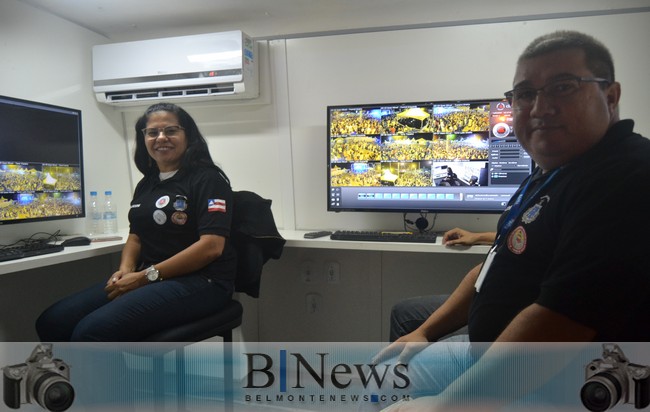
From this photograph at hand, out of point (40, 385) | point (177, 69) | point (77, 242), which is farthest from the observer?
point (177, 69)

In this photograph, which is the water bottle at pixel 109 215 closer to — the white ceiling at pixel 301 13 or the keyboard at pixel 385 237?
the white ceiling at pixel 301 13

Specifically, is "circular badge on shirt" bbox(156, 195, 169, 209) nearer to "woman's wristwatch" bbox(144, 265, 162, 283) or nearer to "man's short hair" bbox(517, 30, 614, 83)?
"woman's wristwatch" bbox(144, 265, 162, 283)

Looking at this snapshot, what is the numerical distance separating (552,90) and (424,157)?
134cm

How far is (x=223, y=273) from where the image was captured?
1794 millimetres

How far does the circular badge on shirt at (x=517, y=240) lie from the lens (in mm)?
906

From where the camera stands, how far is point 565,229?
79 centimetres

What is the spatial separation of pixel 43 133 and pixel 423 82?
1976mm

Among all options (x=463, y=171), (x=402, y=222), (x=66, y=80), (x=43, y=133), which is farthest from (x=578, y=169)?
(x=66, y=80)

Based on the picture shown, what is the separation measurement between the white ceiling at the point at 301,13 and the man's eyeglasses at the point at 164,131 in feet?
2.99

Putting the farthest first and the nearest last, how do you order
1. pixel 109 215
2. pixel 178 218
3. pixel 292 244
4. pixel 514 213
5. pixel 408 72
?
1. pixel 109 215
2. pixel 408 72
3. pixel 292 244
4. pixel 178 218
5. pixel 514 213

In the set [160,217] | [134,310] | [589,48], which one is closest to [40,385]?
[134,310]

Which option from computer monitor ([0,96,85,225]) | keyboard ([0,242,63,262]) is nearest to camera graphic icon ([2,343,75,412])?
keyboard ([0,242,63,262])

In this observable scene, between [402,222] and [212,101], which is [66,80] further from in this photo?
[402,222]

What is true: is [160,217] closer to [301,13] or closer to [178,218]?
[178,218]
